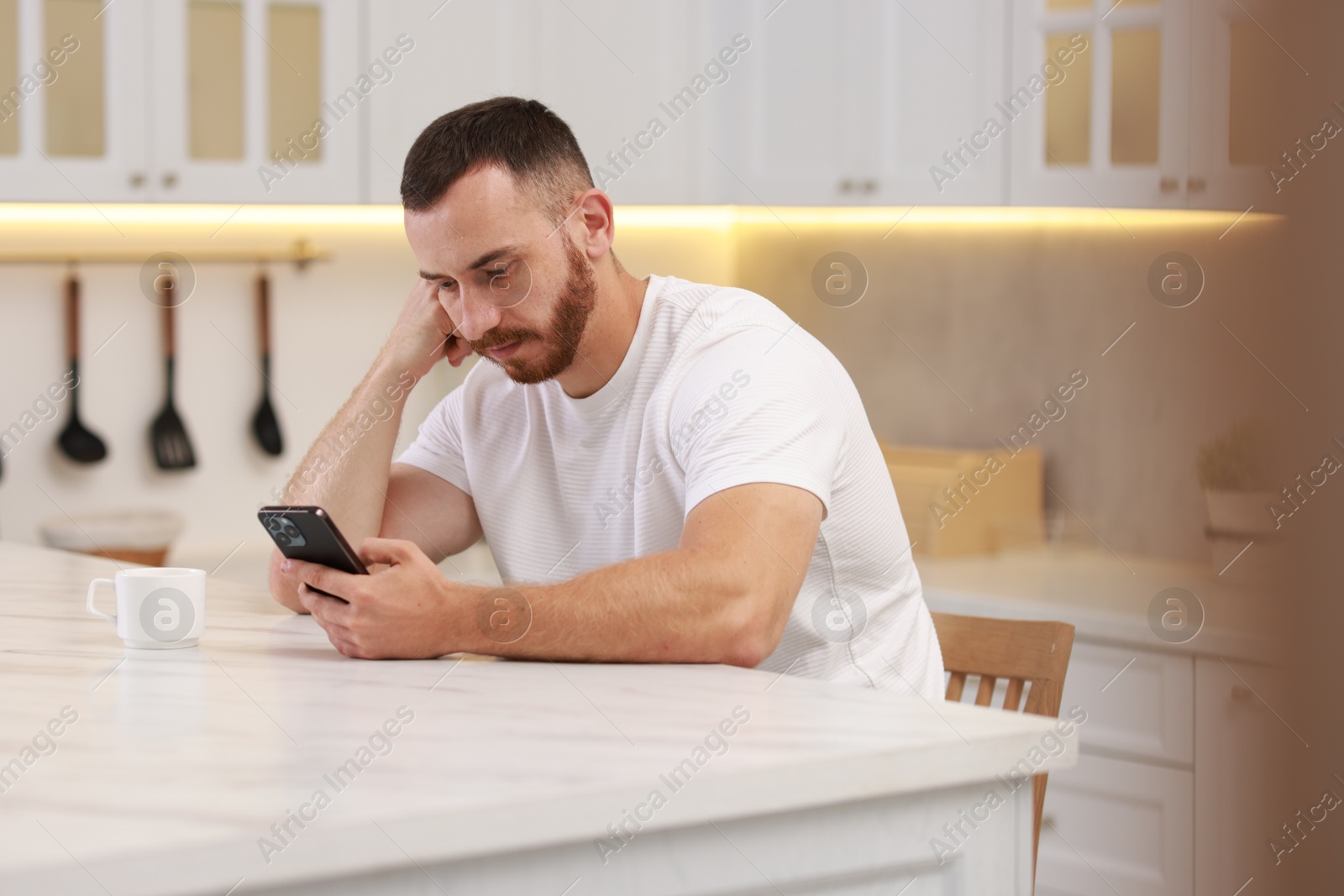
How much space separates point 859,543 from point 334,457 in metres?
0.58

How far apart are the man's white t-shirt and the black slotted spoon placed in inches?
57.3

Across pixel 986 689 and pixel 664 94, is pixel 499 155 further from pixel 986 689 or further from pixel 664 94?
pixel 664 94

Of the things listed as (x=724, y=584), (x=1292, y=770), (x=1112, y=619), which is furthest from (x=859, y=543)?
(x=1112, y=619)

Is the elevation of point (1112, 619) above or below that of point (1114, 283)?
below

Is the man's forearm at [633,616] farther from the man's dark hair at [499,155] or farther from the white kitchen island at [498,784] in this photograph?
the man's dark hair at [499,155]

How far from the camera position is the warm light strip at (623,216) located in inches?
96.0

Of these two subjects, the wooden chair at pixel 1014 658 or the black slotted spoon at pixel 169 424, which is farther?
the black slotted spoon at pixel 169 424

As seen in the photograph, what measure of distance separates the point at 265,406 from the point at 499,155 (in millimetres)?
1717

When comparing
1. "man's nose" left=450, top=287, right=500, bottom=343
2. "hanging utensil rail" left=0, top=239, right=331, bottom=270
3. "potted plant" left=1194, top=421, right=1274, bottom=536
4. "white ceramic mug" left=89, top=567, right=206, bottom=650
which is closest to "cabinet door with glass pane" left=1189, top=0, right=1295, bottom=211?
"potted plant" left=1194, top=421, right=1274, bottom=536

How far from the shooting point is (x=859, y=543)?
4.51 feet

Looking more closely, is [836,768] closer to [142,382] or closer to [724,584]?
[724,584]

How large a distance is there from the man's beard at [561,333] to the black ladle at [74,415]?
1.59 meters

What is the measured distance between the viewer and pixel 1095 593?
2.29m

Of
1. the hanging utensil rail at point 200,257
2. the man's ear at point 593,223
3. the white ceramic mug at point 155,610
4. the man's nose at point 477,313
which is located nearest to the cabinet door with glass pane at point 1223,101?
the man's ear at point 593,223
